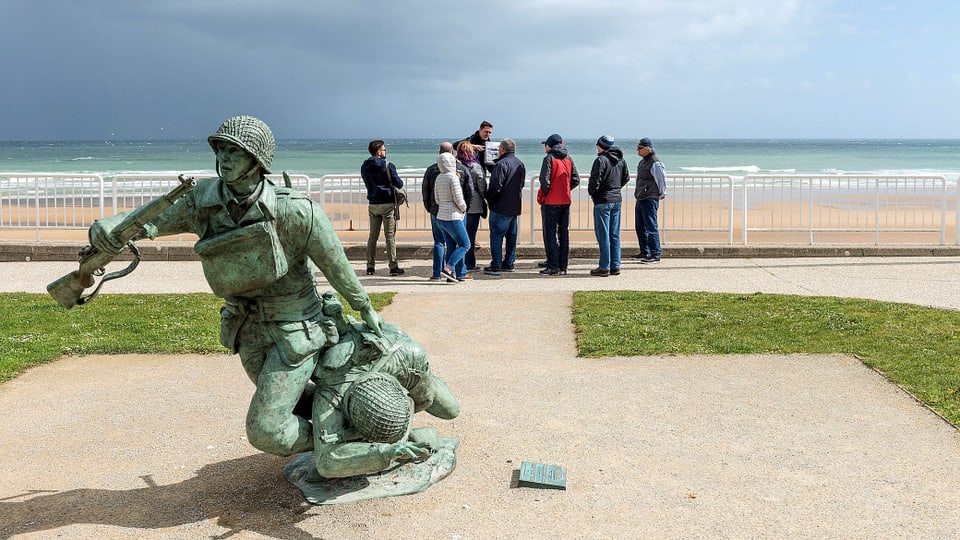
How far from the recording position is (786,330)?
8969 mm

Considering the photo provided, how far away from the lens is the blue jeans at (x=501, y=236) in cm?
1329

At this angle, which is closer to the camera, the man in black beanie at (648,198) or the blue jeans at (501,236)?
the blue jeans at (501,236)

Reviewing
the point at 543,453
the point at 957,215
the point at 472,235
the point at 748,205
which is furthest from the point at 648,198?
the point at 543,453

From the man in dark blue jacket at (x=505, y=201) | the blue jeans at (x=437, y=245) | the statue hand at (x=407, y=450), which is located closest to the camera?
the statue hand at (x=407, y=450)

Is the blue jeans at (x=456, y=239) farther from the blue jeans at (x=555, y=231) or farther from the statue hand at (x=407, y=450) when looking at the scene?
the statue hand at (x=407, y=450)

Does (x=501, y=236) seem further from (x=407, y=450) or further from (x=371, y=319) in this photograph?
(x=407, y=450)

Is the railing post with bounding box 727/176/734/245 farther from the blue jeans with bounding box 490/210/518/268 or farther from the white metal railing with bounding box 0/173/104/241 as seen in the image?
the white metal railing with bounding box 0/173/104/241

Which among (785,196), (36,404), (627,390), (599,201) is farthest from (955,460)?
(785,196)

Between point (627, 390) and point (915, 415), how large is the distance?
191 cm

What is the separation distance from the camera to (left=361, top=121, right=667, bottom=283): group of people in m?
12.3

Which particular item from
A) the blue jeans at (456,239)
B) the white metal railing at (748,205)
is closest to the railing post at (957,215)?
the white metal railing at (748,205)

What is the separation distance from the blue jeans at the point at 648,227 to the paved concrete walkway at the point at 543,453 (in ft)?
19.2

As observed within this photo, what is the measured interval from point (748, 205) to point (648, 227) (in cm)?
281

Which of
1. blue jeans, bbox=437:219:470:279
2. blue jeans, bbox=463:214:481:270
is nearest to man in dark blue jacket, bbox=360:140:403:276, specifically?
blue jeans, bbox=437:219:470:279
